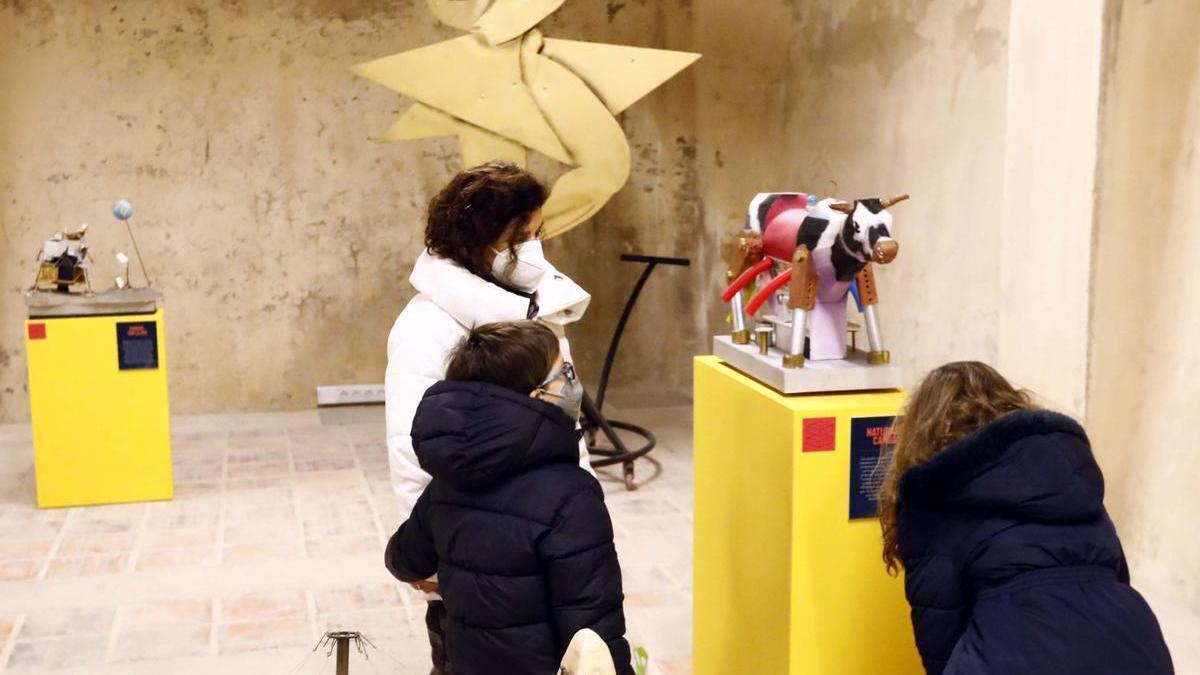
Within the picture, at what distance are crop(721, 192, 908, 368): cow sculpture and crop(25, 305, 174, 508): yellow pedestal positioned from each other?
10.6 feet

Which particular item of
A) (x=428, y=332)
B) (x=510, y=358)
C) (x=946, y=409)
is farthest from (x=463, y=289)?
(x=946, y=409)

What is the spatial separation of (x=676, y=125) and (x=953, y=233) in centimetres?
271

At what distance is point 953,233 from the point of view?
4785 mm

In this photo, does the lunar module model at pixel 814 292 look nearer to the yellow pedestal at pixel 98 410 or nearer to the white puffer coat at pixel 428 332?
the white puffer coat at pixel 428 332

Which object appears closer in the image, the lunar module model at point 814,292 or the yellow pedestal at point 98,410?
the lunar module model at point 814,292

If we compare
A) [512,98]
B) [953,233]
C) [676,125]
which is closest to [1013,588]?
[953,233]

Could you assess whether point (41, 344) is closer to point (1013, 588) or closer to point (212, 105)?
point (212, 105)

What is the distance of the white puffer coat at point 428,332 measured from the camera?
2453 millimetres

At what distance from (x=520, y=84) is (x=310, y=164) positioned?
2.09 metres

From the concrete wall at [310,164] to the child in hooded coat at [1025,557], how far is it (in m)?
4.00

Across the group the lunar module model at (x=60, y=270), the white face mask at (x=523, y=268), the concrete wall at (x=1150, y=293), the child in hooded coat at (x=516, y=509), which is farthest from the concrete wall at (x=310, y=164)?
the child in hooded coat at (x=516, y=509)

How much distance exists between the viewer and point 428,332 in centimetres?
251

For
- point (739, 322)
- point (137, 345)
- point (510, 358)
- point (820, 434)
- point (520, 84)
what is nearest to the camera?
point (510, 358)

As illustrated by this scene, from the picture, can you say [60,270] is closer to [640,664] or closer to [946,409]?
[640,664]
